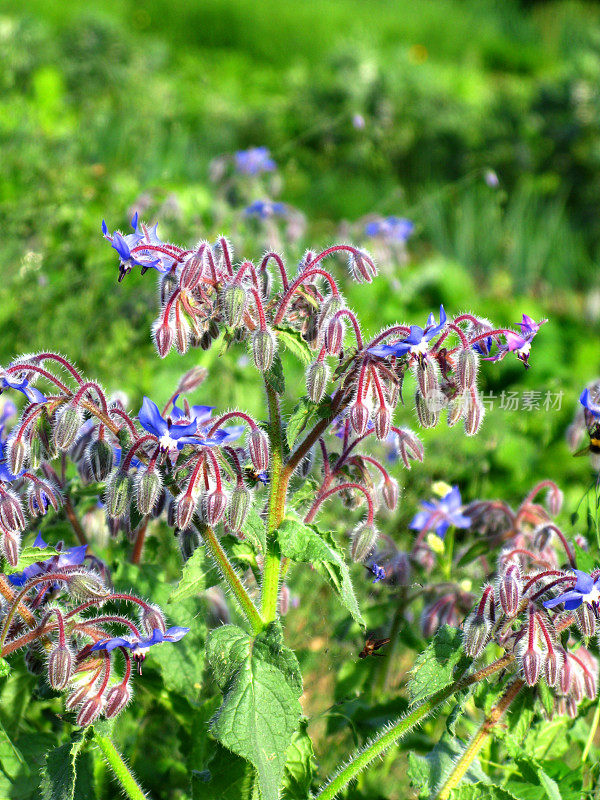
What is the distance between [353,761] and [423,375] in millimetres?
666

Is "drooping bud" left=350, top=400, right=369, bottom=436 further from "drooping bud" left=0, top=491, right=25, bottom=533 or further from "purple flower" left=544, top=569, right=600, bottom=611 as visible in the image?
"drooping bud" left=0, top=491, right=25, bottom=533

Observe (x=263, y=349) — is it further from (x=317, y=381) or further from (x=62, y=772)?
(x=62, y=772)

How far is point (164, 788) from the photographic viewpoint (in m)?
1.93

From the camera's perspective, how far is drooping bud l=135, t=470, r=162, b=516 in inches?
51.5

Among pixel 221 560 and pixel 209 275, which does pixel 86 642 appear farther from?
pixel 209 275

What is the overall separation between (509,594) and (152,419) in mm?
627

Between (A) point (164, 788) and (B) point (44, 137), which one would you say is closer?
(A) point (164, 788)

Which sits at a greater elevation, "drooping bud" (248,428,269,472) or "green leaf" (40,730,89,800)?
"drooping bud" (248,428,269,472)

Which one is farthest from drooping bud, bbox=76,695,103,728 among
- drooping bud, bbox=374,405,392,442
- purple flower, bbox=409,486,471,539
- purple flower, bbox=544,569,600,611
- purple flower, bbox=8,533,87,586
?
purple flower, bbox=409,486,471,539

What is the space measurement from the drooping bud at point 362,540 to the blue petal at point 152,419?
470mm

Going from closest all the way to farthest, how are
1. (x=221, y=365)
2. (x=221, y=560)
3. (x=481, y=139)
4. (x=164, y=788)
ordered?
(x=221, y=560) → (x=164, y=788) → (x=221, y=365) → (x=481, y=139)

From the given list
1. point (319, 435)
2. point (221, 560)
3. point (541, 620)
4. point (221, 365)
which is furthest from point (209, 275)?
point (221, 365)

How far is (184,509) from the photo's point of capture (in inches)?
51.9

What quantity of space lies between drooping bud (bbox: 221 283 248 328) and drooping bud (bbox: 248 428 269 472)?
20cm
